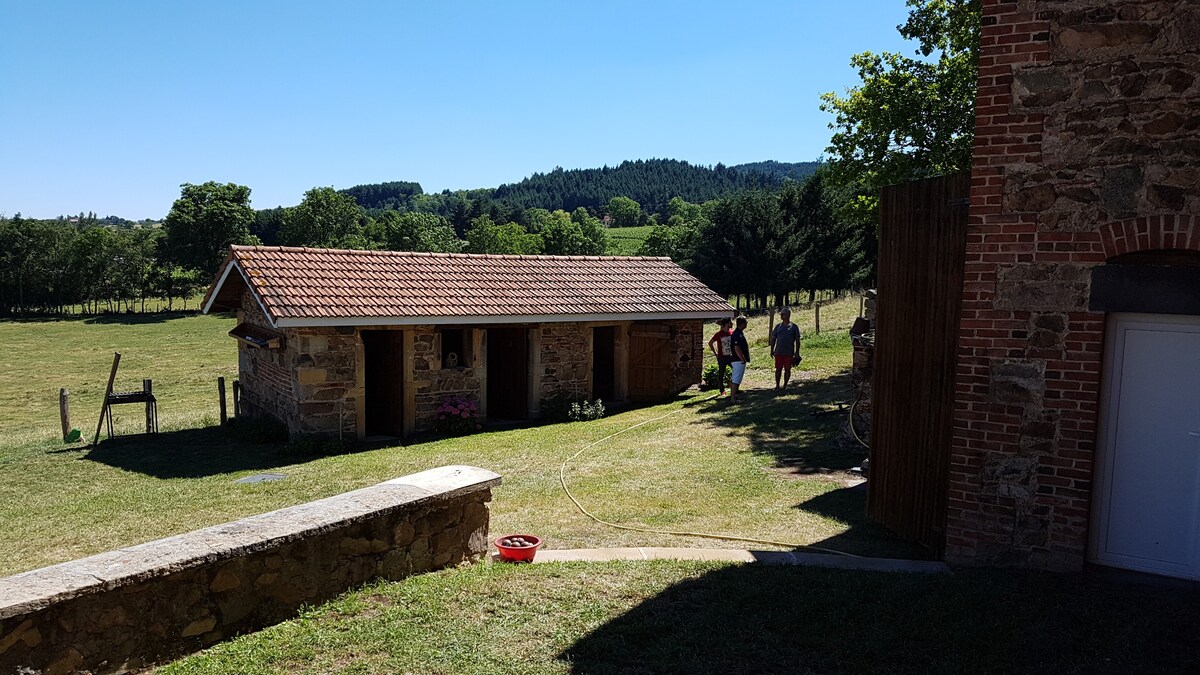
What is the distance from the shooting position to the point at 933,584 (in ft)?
17.1

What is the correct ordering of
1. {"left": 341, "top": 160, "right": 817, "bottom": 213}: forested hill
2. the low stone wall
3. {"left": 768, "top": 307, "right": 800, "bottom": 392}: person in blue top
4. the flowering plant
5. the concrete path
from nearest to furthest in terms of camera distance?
the low stone wall < the concrete path < the flowering plant < {"left": 768, "top": 307, "right": 800, "bottom": 392}: person in blue top < {"left": 341, "top": 160, "right": 817, "bottom": 213}: forested hill

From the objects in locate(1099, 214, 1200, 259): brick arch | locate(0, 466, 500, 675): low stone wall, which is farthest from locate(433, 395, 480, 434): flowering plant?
locate(1099, 214, 1200, 259): brick arch

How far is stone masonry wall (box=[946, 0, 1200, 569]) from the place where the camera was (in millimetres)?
5070

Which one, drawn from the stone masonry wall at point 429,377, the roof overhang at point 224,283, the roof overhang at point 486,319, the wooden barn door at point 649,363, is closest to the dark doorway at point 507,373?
the roof overhang at point 486,319

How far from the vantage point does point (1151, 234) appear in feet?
16.7

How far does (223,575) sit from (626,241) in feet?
323

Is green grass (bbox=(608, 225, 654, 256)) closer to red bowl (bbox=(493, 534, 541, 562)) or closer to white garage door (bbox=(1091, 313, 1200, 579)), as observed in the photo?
red bowl (bbox=(493, 534, 541, 562))

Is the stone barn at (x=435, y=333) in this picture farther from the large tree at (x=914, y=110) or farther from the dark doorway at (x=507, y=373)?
the large tree at (x=914, y=110)

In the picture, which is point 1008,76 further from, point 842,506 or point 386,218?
point 386,218

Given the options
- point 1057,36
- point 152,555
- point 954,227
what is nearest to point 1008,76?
point 1057,36

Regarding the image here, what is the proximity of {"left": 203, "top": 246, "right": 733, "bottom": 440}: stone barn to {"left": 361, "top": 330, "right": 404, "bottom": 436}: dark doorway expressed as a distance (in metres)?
0.04

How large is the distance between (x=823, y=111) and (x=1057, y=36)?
58.4ft

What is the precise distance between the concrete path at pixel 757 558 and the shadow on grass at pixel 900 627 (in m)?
0.42

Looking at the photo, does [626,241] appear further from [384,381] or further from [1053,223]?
[1053,223]
